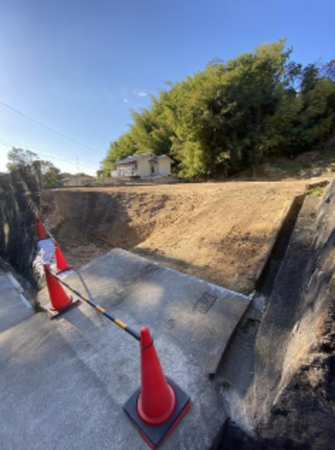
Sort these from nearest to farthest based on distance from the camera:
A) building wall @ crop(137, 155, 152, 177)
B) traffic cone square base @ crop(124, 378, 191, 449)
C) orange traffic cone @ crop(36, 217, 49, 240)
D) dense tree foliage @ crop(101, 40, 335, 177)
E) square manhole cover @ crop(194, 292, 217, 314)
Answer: traffic cone square base @ crop(124, 378, 191, 449) < square manhole cover @ crop(194, 292, 217, 314) < orange traffic cone @ crop(36, 217, 49, 240) < dense tree foliage @ crop(101, 40, 335, 177) < building wall @ crop(137, 155, 152, 177)

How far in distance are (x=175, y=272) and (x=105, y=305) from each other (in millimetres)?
776

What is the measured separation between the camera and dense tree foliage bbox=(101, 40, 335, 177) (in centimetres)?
1117

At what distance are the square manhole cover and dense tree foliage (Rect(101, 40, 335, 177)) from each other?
459 inches

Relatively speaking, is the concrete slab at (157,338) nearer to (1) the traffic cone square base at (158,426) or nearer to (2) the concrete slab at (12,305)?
(1) the traffic cone square base at (158,426)

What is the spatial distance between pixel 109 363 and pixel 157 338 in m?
0.36

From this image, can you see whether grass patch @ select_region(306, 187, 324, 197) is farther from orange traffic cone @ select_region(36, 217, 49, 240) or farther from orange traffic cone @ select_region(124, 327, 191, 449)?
orange traffic cone @ select_region(36, 217, 49, 240)

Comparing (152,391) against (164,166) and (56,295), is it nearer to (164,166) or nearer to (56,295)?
(56,295)

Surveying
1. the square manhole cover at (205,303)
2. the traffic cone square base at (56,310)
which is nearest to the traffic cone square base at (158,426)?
the square manhole cover at (205,303)

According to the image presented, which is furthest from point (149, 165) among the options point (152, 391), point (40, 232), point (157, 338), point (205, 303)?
point (152, 391)

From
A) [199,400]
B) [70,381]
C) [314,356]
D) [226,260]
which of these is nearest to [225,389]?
[199,400]

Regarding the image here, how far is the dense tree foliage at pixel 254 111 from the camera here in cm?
1117

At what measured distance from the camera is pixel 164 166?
741 inches

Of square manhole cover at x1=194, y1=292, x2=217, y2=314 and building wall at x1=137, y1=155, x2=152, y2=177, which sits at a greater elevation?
building wall at x1=137, y1=155, x2=152, y2=177

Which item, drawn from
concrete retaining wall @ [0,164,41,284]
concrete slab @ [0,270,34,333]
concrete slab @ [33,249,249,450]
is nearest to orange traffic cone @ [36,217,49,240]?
concrete retaining wall @ [0,164,41,284]
